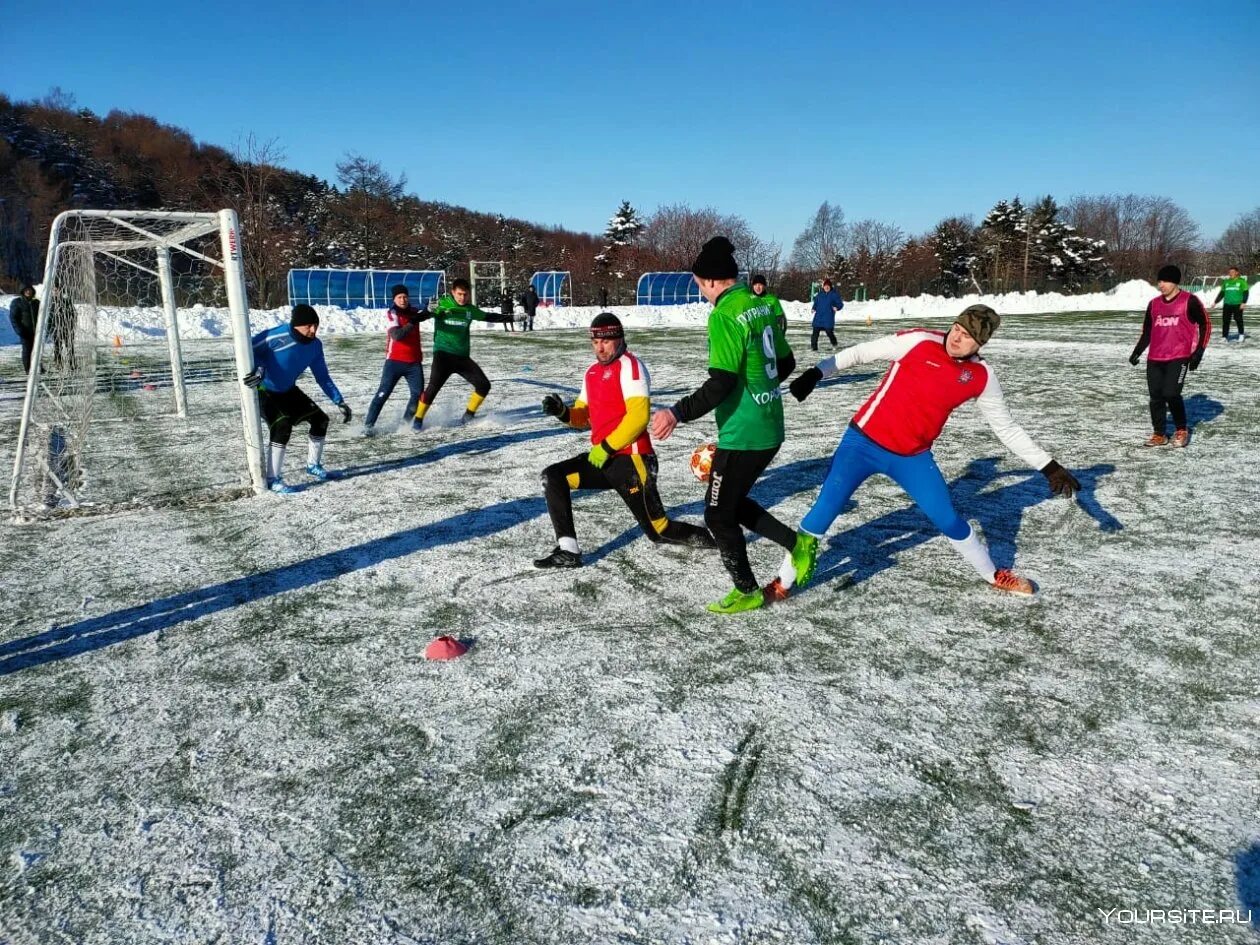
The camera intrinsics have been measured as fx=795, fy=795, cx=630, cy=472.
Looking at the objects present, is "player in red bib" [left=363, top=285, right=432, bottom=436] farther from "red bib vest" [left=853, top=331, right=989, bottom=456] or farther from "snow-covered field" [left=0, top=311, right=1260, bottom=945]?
"red bib vest" [left=853, top=331, right=989, bottom=456]

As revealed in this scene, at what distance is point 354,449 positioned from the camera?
9.73m

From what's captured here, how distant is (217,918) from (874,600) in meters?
3.70

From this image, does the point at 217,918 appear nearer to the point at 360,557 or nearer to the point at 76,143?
the point at 360,557

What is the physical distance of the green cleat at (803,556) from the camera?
4.73 metres

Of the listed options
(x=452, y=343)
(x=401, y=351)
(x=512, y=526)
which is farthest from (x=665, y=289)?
(x=512, y=526)

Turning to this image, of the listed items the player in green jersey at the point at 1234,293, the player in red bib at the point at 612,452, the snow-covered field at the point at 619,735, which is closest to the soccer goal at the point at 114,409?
the snow-covered field at the point at 619,735

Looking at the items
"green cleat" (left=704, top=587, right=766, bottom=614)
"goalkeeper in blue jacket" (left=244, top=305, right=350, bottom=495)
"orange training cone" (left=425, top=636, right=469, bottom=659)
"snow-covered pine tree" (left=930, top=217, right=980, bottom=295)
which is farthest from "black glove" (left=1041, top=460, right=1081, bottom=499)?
"snow-covered pine tree" (left=930, top=217, right=980, bottom=295)

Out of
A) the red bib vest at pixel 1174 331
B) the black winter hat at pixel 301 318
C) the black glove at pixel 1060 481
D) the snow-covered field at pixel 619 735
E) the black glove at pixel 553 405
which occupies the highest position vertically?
the black winter hat at pixel 301 318

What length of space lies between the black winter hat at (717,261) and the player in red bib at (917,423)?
0.71 meters

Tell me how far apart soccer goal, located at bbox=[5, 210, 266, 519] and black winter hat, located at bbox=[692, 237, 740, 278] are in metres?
4.63

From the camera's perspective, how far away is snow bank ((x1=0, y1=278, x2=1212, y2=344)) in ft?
97.5

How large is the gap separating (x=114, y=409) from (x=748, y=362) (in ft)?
42.4

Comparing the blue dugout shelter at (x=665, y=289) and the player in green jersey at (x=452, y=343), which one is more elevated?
the blue dugout shelter at (x=665, y=289)

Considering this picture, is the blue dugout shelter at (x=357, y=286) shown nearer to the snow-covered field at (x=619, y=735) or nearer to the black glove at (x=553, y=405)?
the snow-covered field at (x=619, y=735)
